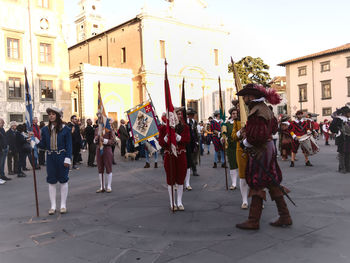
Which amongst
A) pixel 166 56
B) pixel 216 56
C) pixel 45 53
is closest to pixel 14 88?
pixel 45 53

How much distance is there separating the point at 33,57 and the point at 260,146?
88.1ft

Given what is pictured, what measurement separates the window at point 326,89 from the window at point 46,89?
35296mm

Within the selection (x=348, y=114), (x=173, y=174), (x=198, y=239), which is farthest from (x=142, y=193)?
(x=348, y=114)

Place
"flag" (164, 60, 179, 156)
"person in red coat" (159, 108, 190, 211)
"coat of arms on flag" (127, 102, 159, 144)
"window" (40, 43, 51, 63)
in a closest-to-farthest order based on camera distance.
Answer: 1. "flag" (164, 60, 179, 156)
2. "person in red coat" (159, 108, 190, 211)
3. "coat of arms on flag" (127, 102, 159, 144)
4. "window" (40, 43, 51, 63)

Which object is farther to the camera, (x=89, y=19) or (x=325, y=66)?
(x=89, y=19)

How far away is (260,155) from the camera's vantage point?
4.88 metres

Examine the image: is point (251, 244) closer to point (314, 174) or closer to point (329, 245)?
point (329, 245)

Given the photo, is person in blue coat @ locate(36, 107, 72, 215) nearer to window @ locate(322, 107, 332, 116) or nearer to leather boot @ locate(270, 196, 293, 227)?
leather boot @ locate(270, 196, 293, 227)

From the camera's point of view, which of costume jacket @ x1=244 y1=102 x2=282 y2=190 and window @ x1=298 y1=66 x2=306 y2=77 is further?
window @ x1=298 y1=66 x2=306 y2=77

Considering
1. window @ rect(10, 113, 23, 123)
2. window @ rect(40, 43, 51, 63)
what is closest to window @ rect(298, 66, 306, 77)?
window @ rect(40, 43, 51, 63)

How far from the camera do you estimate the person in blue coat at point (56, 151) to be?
6094 millimetres

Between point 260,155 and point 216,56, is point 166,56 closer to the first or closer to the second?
point 216,56

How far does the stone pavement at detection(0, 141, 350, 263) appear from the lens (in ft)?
13.0

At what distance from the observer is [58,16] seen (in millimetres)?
28906
